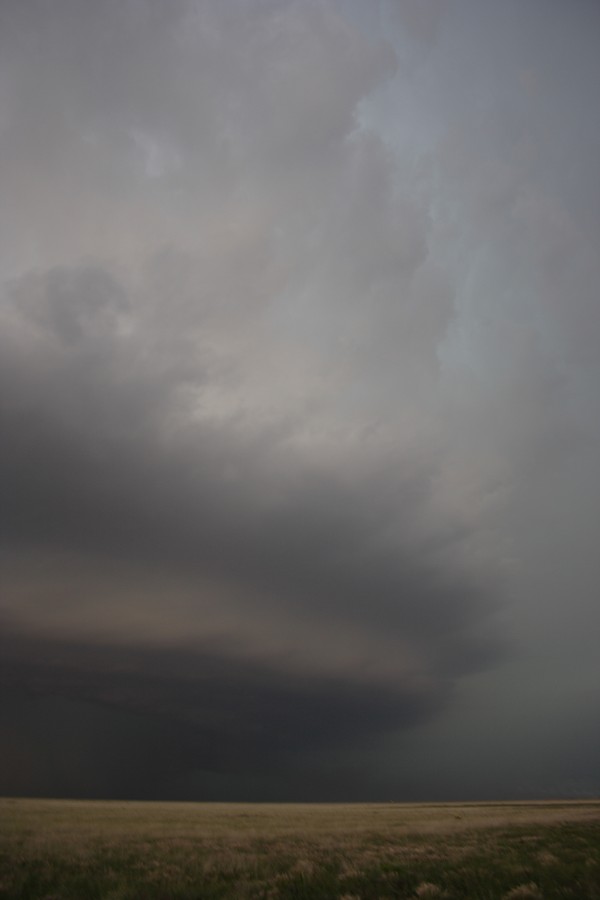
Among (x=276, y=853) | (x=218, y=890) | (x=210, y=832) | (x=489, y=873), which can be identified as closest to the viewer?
(x=218, y=890)

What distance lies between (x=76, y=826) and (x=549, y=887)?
3035 cm

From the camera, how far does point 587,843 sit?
23719mm

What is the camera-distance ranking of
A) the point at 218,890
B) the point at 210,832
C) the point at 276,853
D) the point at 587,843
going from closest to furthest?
the point at 218,890
the point at 276,853
the point at 587,843
the point at 210,832

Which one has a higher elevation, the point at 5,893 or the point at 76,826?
the point at 5,893

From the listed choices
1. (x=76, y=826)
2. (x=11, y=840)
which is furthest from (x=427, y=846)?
(x=76, y=826)

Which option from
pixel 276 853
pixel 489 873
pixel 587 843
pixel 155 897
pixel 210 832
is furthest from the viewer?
pixel 210 832

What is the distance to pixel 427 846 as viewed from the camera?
23.7 metres

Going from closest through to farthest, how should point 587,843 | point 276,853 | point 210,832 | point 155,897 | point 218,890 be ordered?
point 155,897, point 218,890, point 276,853, point 587,843, point 210,832

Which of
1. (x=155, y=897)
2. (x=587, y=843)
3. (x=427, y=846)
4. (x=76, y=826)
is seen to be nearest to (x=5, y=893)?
(x=155, y=897)

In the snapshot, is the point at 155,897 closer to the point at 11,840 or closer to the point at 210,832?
the point at 11,840

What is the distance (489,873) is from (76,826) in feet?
91.9

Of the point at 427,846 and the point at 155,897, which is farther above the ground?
the point at 155,897

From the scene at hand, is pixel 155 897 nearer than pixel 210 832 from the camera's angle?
Yes

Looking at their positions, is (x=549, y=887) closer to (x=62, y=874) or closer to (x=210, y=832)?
(x=62, y=874)
